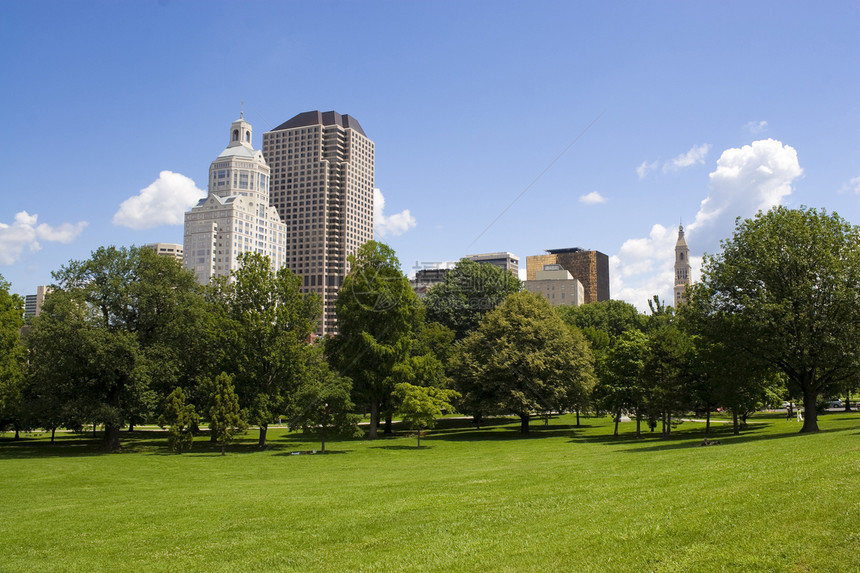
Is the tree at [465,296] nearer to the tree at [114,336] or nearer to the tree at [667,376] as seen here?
the tree at [667,376]

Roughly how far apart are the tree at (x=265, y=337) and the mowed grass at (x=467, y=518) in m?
14.5

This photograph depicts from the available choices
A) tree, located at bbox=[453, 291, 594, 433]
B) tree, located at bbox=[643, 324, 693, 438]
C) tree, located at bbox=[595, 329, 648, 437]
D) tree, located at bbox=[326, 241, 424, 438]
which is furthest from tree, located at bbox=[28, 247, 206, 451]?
tree, located at bbox=[643, 324, 693, 438]

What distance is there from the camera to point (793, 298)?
1209 inches

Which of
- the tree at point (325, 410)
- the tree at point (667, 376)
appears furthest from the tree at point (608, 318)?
the tree at point (325, 410)

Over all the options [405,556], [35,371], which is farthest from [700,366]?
[35,371]

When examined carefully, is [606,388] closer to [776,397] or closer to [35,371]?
[776,397]

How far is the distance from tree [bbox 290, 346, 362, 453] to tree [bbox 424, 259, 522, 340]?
33967mm

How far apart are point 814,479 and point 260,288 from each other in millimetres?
36147

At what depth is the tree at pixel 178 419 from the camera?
37281 mm

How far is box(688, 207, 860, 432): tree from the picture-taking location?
29.9 metres

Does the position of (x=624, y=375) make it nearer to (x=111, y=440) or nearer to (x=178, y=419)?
(x=178, y=419)

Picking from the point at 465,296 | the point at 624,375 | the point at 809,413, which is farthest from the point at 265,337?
the point at 465,296

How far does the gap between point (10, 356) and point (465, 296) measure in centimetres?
4624

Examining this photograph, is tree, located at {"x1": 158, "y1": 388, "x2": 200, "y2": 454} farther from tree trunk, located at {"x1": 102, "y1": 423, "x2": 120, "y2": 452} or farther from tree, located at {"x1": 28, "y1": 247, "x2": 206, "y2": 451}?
tree trunk, located at {"x1": 102, "y1": 423, "x2": 120, "y2": 452}
